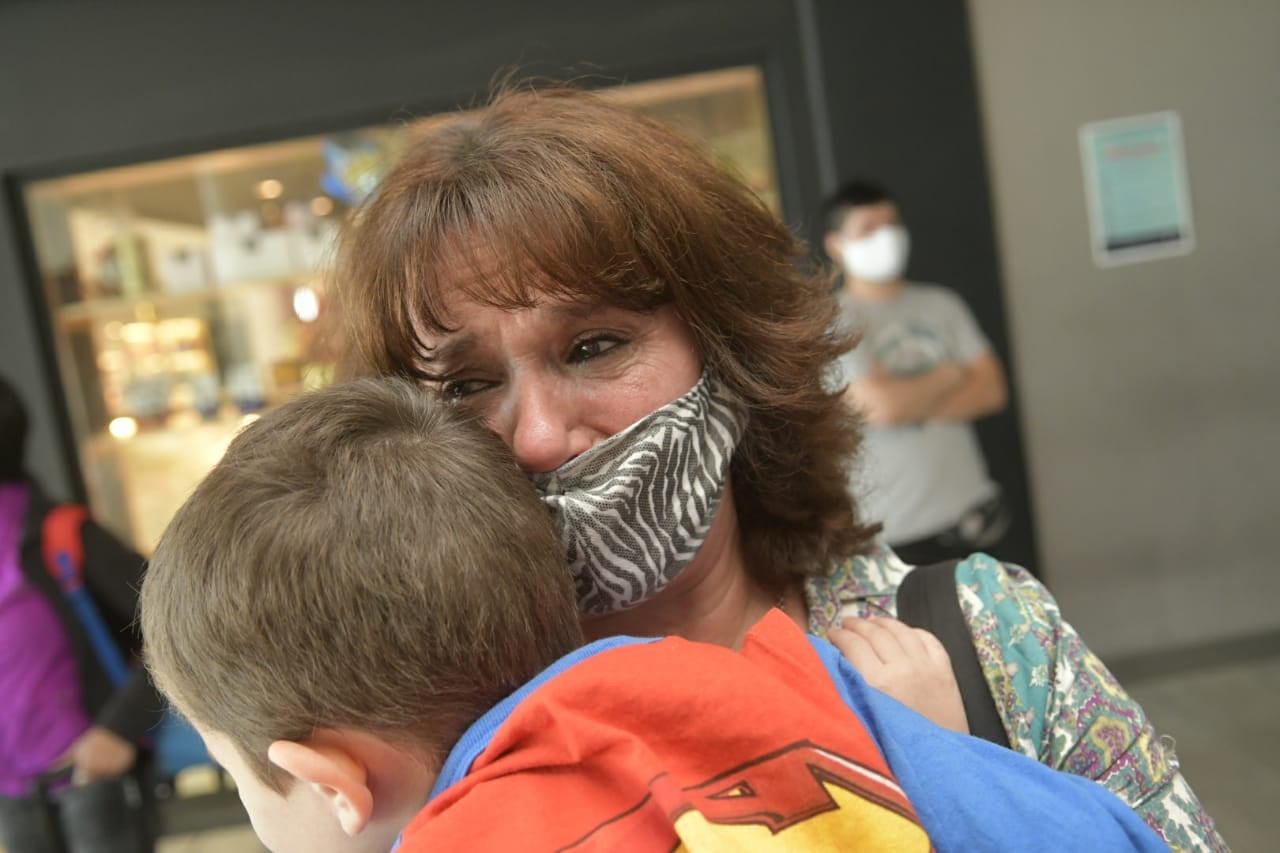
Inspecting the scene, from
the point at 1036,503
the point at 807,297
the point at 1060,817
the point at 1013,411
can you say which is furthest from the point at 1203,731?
the point at 1060,817

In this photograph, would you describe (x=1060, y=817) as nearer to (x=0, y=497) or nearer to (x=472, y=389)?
(x=472, y=389)

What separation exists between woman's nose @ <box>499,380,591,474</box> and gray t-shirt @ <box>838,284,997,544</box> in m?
2.41

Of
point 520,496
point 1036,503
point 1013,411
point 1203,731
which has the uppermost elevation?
point 520,496

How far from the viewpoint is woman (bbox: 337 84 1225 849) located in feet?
3.04

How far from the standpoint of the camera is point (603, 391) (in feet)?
3.21

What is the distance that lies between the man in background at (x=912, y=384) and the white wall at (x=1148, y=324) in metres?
0.82

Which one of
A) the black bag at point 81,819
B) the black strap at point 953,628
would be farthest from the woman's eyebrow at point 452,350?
the black bag at point 81,819

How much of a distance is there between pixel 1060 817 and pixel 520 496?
1.50 ft

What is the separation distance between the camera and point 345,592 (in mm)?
723

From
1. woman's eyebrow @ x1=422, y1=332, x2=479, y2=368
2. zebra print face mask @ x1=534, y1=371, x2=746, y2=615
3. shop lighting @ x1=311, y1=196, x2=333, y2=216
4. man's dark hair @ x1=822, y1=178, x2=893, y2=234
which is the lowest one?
zebra print face mask @ x1=534, y1=371, x2=746, y2=615

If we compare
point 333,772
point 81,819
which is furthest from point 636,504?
point 81,819

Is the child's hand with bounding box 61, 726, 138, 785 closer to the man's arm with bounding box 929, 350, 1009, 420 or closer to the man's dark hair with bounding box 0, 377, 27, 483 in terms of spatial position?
the man's dark hair with bounding box 0, 377, 27, 483

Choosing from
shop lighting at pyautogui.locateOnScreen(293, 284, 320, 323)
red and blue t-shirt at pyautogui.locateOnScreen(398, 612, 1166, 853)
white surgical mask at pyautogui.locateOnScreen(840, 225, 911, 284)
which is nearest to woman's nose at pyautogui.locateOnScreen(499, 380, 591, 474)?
red and blue t-shirt at pyautogui.locateOnScreen(398, 612, 1166, 853)

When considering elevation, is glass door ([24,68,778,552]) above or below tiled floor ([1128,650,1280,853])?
above
